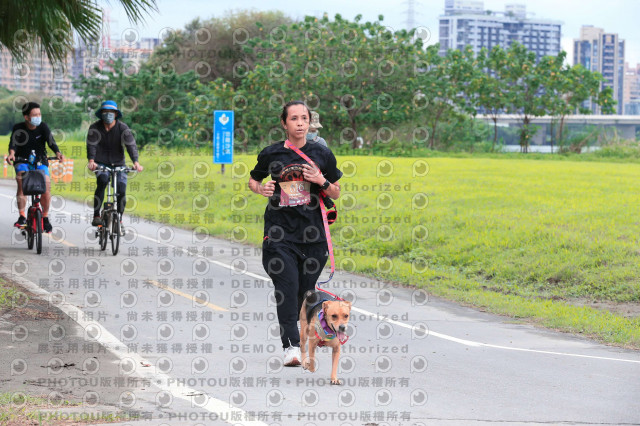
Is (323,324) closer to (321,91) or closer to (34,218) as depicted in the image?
(34,218)

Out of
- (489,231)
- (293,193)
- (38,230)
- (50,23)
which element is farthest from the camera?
(489,231)

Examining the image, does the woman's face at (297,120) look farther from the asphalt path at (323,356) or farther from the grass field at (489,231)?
the grass field at (489,231)

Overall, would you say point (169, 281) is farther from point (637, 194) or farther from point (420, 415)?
point (637, 194)

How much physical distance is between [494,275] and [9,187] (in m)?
22.3

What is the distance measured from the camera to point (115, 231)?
1440 centimetres

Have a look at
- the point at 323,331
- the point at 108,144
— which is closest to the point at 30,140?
the point at 108,144

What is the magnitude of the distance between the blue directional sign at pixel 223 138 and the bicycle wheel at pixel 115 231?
10.7 m

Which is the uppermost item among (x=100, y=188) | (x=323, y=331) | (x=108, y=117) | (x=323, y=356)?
(x=108, y=117)

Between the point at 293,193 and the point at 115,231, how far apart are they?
27.0ft

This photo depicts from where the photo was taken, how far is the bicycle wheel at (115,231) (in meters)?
14.3

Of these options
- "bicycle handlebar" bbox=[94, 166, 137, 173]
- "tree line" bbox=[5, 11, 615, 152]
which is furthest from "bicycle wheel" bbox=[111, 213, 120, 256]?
"tree line" bbox=[5, 11, 615, 152]

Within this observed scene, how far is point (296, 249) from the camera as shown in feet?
22.7

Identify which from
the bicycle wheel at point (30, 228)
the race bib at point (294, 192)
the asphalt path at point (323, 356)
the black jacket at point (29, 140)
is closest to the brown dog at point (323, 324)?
the asphalt path at point (323, 356)

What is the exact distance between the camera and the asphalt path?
626 centimetres
